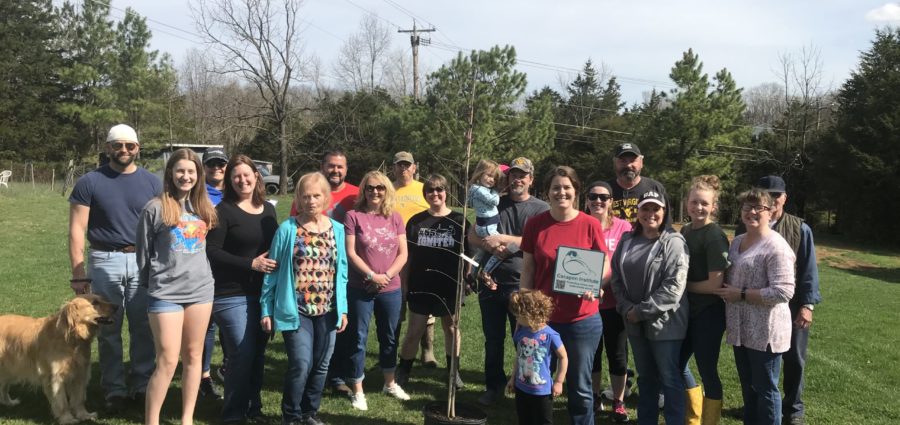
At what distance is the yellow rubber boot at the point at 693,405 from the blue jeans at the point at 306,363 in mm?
2500

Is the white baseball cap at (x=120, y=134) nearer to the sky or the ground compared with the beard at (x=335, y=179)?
nearer to the sky

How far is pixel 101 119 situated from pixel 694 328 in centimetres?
3660

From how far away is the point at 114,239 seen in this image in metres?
4.21

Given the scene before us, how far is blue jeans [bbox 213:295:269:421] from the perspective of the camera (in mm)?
4004

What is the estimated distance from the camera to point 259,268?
391 centimetres

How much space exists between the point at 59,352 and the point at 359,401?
218 cm

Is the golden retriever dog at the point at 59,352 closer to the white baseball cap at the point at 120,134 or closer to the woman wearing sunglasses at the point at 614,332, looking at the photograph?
the white baseball cap at the point at 120,134

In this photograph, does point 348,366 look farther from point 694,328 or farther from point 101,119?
point 101,119

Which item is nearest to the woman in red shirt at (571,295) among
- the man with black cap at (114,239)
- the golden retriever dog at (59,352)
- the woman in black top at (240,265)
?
the woman in black top at (240,265)

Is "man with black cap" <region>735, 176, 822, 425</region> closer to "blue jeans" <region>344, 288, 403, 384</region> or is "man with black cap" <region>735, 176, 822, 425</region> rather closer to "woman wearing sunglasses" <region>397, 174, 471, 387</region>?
"woman wearing sunglasses" <region>397, 174, 471, 387</region>

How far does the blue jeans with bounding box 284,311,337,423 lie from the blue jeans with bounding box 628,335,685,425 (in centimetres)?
212

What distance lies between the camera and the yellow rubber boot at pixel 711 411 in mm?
4053

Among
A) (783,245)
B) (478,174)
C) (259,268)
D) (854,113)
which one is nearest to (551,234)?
(478,174)

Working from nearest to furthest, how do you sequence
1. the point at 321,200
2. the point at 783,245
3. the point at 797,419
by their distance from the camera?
the point at 783,245 < the point at 321,200 < the point at 797,419
